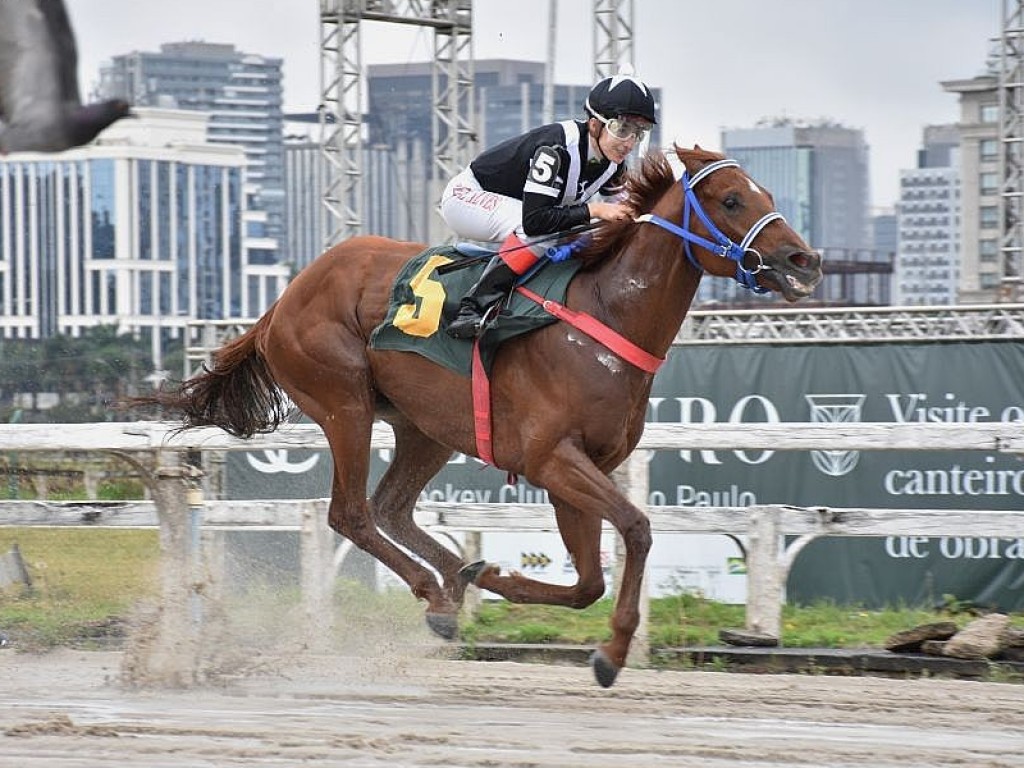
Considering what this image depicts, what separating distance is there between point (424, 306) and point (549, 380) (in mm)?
712

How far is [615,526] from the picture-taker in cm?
584

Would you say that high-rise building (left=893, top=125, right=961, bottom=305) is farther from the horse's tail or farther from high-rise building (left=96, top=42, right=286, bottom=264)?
the horse's tail

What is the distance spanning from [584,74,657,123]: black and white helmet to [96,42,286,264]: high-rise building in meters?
1.73

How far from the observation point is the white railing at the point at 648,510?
22.6 ft

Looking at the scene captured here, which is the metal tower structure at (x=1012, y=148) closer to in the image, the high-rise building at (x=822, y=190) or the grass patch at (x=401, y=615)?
the grass patch at (x=401, y=615)

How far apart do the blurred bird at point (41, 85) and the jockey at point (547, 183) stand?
8.20ft

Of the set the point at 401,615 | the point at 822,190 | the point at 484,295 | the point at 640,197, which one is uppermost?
the point at 822,190

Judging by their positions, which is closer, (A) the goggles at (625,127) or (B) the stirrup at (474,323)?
(A) the goggles at (625,127)

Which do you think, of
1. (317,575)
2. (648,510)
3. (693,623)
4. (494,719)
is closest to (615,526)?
(494,719)

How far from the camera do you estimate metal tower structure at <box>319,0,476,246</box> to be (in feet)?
63.0

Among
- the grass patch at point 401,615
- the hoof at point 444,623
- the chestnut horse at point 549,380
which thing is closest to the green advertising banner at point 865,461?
the grass patch at point 401,615

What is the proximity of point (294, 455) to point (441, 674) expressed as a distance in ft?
12.7

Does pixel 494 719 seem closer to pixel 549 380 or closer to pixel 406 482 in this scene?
pixel 549 380

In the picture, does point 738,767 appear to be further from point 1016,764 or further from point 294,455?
point 294,455
